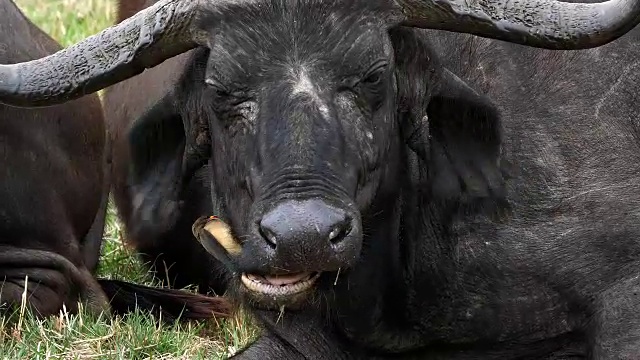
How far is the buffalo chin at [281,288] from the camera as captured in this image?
5152mm

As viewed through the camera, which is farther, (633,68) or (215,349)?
(215,349)

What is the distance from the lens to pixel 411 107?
5.62 m

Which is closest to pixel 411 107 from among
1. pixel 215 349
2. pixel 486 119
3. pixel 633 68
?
pixel 486 119

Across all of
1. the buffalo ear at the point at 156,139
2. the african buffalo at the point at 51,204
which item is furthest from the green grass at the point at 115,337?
the buffalo ear at the point at 156,139

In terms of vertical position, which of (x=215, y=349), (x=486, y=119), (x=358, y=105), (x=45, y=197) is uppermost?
(x=358, y=105)

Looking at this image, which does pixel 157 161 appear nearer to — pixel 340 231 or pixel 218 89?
pixel 218 89

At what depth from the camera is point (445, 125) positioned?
5.82 meters

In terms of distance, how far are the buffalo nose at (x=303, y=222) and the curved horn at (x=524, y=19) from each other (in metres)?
0.86

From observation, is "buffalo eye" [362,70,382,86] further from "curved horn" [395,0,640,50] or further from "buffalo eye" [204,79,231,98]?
"buffalo eye" [204,79,231,98]

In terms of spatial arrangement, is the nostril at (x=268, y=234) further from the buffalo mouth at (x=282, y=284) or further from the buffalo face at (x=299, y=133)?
the buffalo mouth at (x=282, y=284)

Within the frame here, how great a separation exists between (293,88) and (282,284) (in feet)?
2.17

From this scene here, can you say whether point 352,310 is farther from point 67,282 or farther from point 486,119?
point 67,282

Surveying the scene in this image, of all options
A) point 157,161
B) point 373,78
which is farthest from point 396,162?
point 157,161

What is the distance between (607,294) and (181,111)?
1.76 m
